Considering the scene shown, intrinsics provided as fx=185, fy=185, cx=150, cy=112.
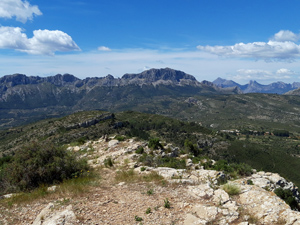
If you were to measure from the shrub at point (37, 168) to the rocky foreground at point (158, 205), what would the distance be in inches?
88.7

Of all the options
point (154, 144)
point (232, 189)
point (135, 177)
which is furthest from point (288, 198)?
point (154, 144)

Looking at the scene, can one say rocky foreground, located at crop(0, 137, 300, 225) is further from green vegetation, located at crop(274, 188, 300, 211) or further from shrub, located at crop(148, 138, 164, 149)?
shrub, located at crop(148, 138, 164, 149)

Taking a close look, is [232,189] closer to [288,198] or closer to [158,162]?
[288,198]

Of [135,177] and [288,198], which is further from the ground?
[135,177]

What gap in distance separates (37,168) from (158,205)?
36.0 feet

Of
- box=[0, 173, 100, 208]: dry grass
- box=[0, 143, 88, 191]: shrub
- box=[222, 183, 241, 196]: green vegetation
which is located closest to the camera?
box=[0, 173, 100, 208]: dry grass

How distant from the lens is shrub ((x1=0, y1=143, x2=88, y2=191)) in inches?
590

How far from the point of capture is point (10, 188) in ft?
47.6

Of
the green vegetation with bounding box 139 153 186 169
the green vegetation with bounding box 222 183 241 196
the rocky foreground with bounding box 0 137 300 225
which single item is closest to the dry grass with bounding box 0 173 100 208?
the rocky foreground with bounding box 0 137 300 225

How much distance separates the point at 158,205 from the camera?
11.7 m

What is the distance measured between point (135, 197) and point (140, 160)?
27.6ft

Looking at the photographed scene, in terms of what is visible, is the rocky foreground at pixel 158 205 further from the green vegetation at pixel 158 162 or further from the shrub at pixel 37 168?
the green vegetation at pixel 158 162

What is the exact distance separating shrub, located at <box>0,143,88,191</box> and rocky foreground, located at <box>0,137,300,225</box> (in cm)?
225

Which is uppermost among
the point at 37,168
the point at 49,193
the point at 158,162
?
the point at 37,168
